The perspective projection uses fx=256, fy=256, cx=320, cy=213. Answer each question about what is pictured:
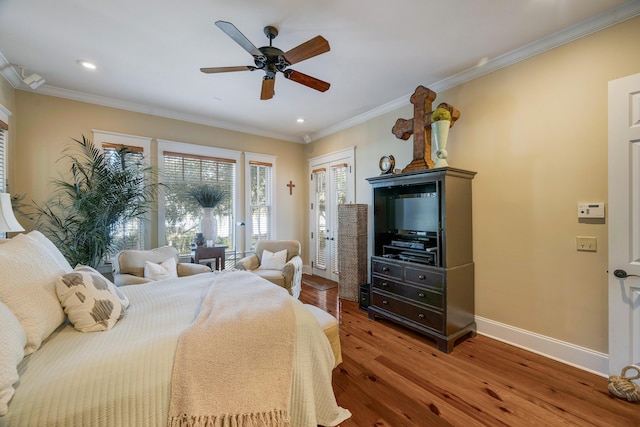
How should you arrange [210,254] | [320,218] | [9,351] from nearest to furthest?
[9,351] < [210,254] < [320,218]

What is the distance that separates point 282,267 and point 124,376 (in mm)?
2556

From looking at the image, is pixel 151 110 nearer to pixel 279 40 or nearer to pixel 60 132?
pixel 60 132

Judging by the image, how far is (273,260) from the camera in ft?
12.1

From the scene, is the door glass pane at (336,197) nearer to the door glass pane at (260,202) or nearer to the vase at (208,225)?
the door glass pane at (260,202)

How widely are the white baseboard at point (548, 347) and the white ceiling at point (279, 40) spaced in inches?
103

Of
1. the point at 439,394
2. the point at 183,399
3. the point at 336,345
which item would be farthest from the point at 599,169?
the point at 183,399

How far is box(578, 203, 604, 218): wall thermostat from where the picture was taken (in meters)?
2.04

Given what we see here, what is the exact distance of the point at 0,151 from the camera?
2721 mm

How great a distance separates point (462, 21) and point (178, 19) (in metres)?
2.29

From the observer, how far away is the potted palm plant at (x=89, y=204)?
→ 9.86 ft

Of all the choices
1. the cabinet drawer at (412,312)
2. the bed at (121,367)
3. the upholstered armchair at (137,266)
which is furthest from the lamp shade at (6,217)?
the cabinet drawer at (412,312)

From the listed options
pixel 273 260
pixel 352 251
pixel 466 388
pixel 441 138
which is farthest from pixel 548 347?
pixel 273 260

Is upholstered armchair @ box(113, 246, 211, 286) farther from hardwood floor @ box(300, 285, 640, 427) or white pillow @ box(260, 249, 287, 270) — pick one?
hardwood floor @ box(300, 285, 640, 427)

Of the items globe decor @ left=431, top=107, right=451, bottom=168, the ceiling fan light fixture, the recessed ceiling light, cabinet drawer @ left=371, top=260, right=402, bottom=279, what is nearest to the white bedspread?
cabinet drawer @ left=371, top=260, right=402, bottom=279
